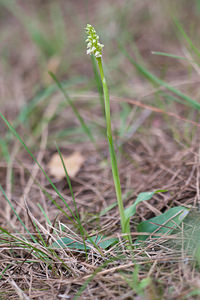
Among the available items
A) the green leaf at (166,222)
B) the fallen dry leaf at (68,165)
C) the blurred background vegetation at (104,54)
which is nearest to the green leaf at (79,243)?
the green leaf at (166,222)

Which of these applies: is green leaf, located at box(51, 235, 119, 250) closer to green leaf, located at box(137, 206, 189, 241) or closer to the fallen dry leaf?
green leaf, located at box(137, 206, 189, 241)

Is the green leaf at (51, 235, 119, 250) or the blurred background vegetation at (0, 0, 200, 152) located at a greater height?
the blurred background vegetation at (0, 0, 200, 152)

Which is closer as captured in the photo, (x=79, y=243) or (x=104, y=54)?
(x=79, y=243)

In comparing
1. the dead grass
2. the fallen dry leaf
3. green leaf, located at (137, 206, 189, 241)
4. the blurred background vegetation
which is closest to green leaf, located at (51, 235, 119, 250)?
the dead grass

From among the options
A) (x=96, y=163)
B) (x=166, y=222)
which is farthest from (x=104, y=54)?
(x=166, y=222)

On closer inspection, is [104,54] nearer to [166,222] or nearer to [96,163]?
[96,163]

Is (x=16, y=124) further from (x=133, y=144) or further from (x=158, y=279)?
(x=158, y=279)
